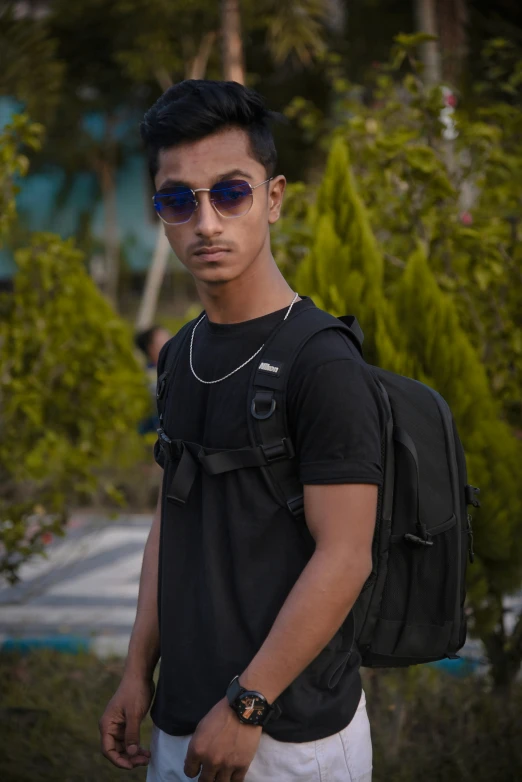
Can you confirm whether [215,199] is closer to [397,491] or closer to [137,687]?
[397,491]

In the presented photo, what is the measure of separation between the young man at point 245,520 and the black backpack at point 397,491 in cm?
3

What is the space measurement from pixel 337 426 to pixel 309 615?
1.07 feet

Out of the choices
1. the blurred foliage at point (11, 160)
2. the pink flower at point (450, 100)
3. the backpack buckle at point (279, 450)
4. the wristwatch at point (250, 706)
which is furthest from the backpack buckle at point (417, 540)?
the pink flower at point (450, 100)

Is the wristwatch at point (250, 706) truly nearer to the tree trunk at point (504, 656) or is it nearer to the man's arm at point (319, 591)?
the man's arm at point (319, 591)

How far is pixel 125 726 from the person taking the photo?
6.84ft

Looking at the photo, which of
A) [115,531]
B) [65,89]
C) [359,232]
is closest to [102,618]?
[115,531]

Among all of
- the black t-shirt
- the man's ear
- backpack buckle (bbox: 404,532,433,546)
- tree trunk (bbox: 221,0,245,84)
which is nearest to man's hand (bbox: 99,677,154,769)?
the black t-shirt

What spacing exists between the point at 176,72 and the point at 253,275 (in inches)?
894

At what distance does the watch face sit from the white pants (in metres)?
0.13

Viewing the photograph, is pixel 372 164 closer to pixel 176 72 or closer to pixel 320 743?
pixel 320 743

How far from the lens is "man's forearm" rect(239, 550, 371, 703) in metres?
1.71

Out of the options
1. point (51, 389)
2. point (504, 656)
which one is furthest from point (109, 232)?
point (504, 656)

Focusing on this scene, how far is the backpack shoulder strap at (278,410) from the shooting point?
5.83ft

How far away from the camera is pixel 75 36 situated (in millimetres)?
25516
